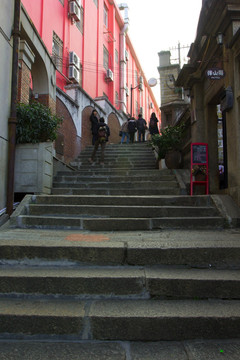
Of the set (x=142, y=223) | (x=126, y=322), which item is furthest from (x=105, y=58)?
(x=126, y=322)

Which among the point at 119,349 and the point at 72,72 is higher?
the point at 72,72

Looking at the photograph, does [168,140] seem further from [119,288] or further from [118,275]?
[119,288]

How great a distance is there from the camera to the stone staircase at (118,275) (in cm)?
240

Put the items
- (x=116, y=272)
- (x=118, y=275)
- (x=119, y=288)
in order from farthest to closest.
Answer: (x=116, y=272) < (x=118, y=275) < (x=119, y=288)

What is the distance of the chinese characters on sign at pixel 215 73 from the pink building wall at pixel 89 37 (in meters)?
8.52

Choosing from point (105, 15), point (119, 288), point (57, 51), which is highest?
point (105, 15)

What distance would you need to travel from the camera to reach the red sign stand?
6.50 meters

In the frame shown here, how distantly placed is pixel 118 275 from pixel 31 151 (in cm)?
383

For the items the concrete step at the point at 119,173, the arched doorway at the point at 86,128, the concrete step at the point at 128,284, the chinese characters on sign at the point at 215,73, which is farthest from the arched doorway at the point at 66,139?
the concrete step at the point at 128,284

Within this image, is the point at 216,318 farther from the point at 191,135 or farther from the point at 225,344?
the point at 191,135

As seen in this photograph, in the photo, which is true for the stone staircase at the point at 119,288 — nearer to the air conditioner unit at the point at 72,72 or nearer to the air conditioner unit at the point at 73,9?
the air conditioner unit at the point at 72,72

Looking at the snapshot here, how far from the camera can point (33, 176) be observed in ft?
19.2

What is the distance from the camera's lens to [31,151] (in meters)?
5.87

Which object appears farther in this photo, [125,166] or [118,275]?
[125,166]
